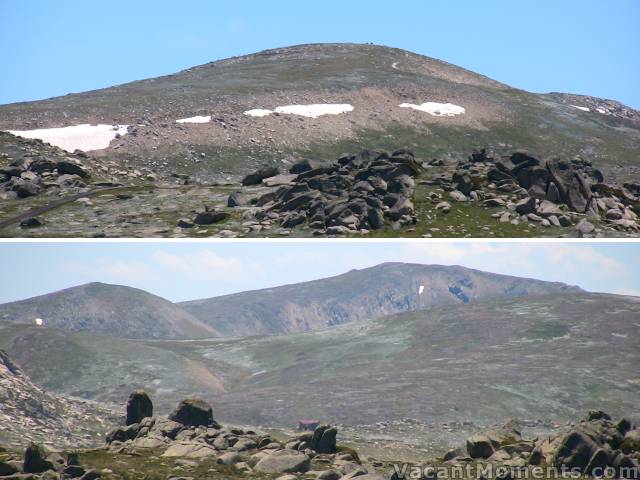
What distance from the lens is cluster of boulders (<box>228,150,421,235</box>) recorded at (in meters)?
62.9

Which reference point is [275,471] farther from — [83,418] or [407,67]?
[407,67]

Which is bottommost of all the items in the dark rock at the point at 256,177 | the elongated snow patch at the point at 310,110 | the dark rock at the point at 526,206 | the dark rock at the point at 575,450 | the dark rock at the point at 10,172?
the dark rock at the point at 575,450

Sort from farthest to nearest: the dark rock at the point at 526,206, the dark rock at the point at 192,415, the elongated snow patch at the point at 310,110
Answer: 1. the elongated snow patch at the point at 310,110
2. the dark rock at the point at 526,206
3. the dark rock at the point at 192,415

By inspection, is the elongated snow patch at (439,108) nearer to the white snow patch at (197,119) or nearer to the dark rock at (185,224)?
the white snow patch at (197,119)

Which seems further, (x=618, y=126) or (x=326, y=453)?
(x=618, y=126)

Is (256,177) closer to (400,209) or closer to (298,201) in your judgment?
(298,201)

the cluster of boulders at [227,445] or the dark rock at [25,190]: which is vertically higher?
the dark rock at [25,190]

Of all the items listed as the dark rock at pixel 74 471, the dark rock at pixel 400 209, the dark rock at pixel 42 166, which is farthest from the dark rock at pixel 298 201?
the dark rock at pixel 74 471

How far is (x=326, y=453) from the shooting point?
49.9m

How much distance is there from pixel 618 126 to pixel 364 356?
65.9 metres

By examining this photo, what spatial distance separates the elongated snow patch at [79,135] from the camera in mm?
99056

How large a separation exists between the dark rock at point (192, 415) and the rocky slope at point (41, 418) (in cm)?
956

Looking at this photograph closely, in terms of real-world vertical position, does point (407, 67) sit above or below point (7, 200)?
above

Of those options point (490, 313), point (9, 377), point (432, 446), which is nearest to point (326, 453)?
point (432, 446)
